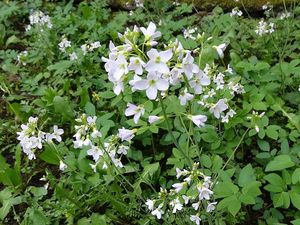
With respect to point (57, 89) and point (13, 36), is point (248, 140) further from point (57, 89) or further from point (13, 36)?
point (13, 36)

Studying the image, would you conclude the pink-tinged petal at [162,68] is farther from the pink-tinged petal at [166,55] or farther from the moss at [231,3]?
the moss at [231,3]

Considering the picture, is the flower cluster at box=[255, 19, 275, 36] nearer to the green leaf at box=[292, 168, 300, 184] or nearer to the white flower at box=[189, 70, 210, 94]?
the green leaf at box=[292, 168, 300, 184]

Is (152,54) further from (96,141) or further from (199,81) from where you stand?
(96,141)

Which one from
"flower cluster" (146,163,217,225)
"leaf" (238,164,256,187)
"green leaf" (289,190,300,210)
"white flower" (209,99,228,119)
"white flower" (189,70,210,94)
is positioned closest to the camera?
"white flower" (189,70,210,94)

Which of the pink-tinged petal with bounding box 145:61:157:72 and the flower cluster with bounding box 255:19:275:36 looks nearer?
the pink-tinged petal with bounding box 145:61:157:72

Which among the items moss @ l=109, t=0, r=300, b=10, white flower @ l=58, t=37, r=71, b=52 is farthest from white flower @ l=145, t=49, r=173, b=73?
moss @ l=109, t=0, r=300, b=10

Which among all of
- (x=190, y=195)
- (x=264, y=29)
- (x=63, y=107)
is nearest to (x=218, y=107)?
(x=190, y=195)
